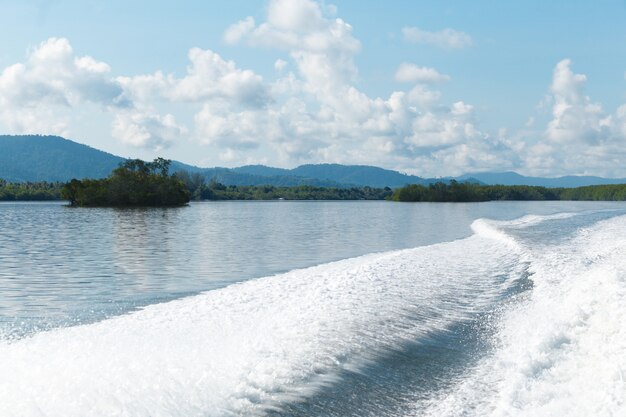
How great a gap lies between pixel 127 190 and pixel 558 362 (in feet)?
358

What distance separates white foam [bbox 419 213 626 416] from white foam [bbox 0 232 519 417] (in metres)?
1.61

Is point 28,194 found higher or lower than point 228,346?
higher

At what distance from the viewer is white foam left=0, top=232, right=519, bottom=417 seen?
269 inches

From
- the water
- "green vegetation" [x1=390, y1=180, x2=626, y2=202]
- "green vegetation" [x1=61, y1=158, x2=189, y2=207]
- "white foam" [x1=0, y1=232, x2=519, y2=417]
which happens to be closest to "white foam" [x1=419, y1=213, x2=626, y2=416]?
the water

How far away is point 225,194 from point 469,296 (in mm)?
187067

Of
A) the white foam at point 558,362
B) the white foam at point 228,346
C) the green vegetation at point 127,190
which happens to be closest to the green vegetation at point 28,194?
the green vegetation at point 127,190

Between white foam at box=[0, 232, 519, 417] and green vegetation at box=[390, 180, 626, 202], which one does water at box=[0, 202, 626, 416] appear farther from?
green vegetation at box=[390, 180, 626, 202]

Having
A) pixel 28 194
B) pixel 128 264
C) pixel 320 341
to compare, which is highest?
pixel 28 194

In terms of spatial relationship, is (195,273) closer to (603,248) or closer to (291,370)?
(291,370)

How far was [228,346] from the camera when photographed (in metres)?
9.01

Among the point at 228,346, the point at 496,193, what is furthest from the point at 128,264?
the point at 496,193

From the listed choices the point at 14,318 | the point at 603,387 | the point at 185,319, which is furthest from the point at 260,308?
the point at 603,387

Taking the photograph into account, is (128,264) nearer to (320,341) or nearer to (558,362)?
(320,341)

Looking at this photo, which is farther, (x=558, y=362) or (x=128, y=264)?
(x=128, y=264)
